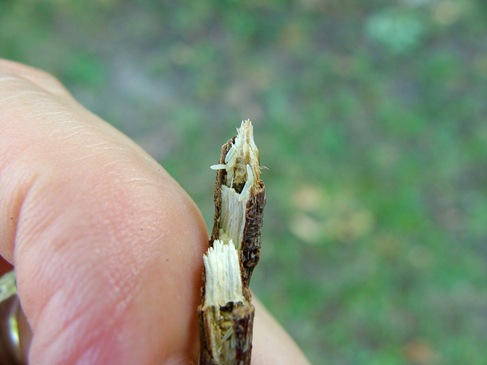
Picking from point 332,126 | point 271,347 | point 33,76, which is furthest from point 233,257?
point 332,126

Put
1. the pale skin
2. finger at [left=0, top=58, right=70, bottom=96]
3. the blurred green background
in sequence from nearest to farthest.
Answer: the pale skin → finger at [left=0, top=58, right=70, bottom=96] → the blurred green background

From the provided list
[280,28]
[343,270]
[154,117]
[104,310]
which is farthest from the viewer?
[280,28]

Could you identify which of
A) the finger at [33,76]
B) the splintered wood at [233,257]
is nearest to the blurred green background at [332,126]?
the finger at [33,76]

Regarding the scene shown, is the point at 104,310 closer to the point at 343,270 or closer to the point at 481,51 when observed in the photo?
the point at 343,270

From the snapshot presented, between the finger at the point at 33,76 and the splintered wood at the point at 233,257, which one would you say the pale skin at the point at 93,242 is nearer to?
the splintered wood at the point at 233,257

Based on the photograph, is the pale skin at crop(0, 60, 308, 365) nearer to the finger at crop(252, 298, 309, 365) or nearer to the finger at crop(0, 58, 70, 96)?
the finger at crop(0, 58, 70, 96)

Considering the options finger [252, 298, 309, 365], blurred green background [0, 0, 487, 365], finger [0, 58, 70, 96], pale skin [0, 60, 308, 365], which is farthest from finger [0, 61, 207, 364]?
blurred green background [0, 0, 487, 365]

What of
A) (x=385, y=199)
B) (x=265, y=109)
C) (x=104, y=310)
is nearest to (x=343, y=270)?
(x=385, y=199)
